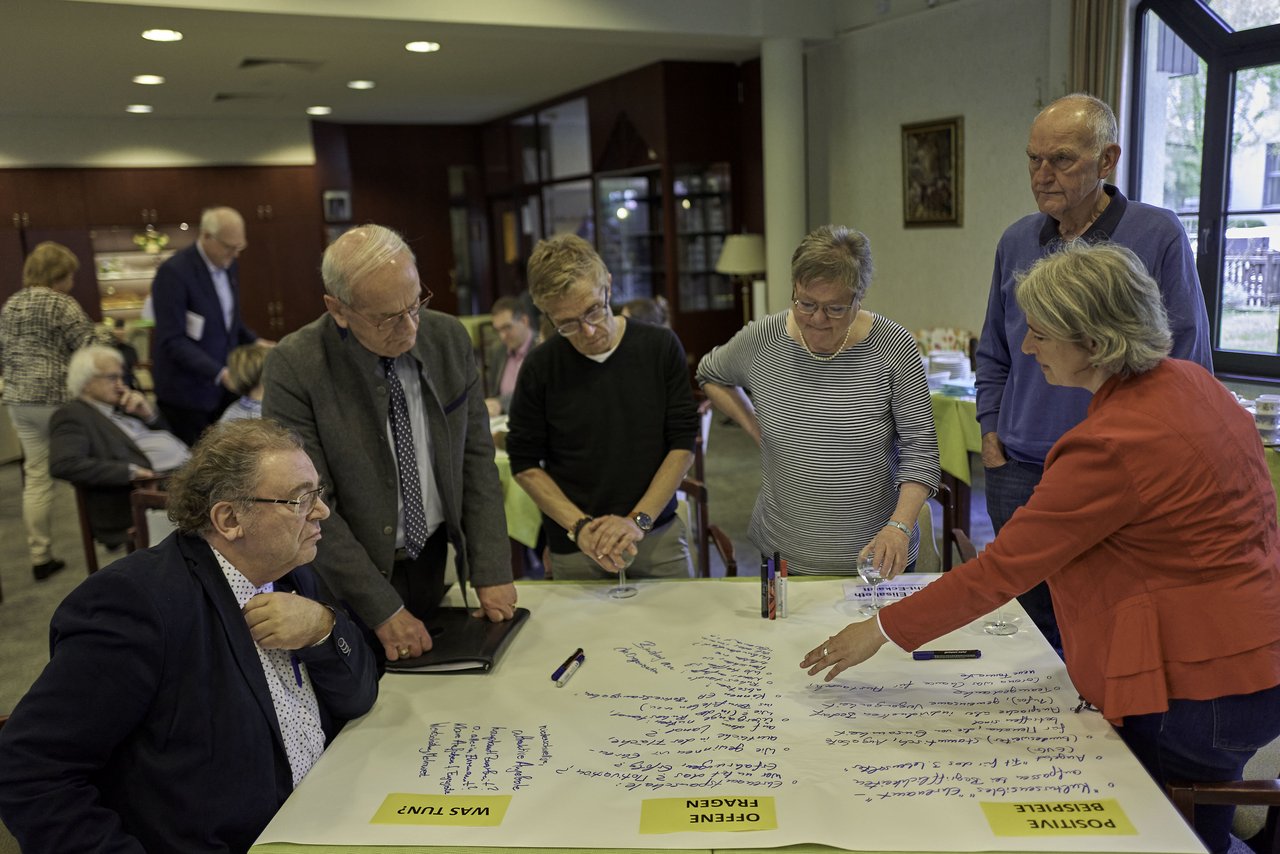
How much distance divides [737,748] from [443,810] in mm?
475

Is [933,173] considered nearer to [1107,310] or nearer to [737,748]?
[1107,310]

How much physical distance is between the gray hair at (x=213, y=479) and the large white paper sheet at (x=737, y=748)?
46 cm

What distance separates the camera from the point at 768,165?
7.01 meters

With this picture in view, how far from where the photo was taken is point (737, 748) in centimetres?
161

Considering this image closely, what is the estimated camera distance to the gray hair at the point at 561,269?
2.29m

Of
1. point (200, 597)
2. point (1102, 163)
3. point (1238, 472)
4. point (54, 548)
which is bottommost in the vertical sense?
point (54, 548)

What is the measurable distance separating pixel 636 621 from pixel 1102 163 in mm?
1547

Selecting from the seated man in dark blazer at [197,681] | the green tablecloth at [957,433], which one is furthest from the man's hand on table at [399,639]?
the green tablecloth at [957,433]

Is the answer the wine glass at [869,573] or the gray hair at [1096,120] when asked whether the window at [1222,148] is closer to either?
the gray hair at [1096,120]

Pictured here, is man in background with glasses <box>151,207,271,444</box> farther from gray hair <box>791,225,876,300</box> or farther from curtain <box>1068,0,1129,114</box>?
curtain <box>1068,0,1129,114</box>

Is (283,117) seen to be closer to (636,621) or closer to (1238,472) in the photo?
(636,621)

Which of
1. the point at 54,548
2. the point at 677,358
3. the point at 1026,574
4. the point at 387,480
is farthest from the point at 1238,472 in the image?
the point at 54,548

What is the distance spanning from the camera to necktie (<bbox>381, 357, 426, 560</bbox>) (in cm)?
212

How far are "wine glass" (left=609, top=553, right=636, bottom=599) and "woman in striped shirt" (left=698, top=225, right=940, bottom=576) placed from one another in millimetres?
410
